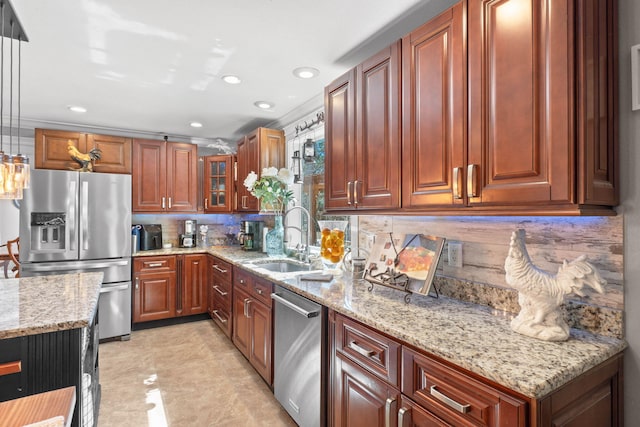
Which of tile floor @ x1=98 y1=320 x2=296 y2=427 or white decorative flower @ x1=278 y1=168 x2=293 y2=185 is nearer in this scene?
tile floor @ x1=98 y1=320 x2=296 y2=427

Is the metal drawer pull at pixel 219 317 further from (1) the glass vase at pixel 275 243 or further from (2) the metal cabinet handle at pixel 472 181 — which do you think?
(2) the metal cabinet handle at pixel 472 181

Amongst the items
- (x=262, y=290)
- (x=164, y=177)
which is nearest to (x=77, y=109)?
(x=164, y=177)

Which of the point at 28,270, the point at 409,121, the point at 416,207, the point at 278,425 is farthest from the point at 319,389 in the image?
the point at 28,270

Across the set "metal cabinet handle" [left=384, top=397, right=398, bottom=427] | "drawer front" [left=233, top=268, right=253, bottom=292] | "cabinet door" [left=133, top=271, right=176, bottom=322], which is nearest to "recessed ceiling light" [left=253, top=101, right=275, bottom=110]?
"drawer front" [left=233, top=268, right=253, bottom=292]

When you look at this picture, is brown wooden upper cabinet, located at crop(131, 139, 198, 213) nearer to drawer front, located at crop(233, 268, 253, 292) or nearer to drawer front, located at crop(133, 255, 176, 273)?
drawer front, located at crop(133, 255, 176, 273)

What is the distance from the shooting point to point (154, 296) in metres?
3.86

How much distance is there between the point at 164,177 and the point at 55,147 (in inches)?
44.3

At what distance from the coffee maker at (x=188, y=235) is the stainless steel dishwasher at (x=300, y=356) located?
101 inches

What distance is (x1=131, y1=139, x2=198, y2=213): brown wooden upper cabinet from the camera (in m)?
4.06

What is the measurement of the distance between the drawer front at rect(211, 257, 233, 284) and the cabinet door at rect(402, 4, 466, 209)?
7.20 feet

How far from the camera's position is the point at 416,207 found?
1.62m

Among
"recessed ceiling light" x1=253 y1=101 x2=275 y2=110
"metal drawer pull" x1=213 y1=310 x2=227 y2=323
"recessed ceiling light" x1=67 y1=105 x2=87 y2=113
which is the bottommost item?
"metal drawer pull" x1=213 y1=310 x2=227 y2=323

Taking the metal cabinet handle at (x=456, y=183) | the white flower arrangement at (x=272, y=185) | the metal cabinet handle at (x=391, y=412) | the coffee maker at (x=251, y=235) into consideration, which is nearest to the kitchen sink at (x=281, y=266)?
the white flower arrangement at (x=272, y=185)

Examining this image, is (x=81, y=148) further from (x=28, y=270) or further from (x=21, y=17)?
(x=21, y=17)
